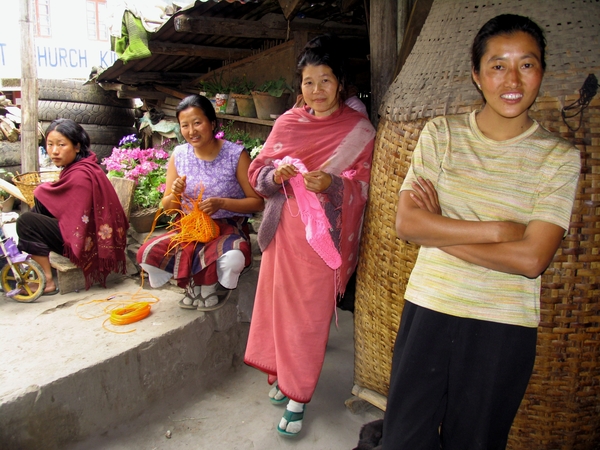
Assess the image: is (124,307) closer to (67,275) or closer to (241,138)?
(67,275)

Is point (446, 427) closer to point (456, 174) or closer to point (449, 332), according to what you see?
point (449, 332)

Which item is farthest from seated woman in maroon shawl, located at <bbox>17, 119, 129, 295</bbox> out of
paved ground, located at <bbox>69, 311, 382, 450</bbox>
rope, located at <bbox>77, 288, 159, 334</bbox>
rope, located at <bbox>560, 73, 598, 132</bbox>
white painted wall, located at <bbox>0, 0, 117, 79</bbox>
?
white painted wall, located at <bbox>0, 0, 117, 79</bbox>

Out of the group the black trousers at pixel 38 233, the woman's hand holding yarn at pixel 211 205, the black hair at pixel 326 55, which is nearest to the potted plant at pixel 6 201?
the black trousers at pixel 38 233

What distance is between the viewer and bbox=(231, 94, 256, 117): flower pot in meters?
5.20

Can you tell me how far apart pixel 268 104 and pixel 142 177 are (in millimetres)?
1477

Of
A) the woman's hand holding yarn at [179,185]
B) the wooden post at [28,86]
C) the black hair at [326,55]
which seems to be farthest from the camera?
the wooden post at [28,86]

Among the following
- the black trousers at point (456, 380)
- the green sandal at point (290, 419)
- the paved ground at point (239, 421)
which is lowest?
the paved ground at point (239, 421)

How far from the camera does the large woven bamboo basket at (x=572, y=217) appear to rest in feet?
5.89

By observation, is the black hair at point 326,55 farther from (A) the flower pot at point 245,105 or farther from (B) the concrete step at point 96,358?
(A) the flower pot at point 245,105

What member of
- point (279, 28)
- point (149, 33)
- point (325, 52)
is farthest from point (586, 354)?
point (149, 33)

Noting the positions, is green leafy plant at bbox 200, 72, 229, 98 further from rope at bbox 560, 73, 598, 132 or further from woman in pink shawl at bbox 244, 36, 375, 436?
rope at bbox 560, 73, 598, 132

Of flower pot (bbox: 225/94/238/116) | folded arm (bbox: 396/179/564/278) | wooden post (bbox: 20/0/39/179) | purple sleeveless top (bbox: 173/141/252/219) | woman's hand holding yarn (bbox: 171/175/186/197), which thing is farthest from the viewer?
wooden post (bbox: 20/0/39/179)

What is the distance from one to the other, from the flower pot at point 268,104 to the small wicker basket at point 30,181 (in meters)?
2.42

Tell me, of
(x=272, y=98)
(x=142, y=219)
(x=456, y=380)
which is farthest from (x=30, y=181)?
(x=456, y=380)
